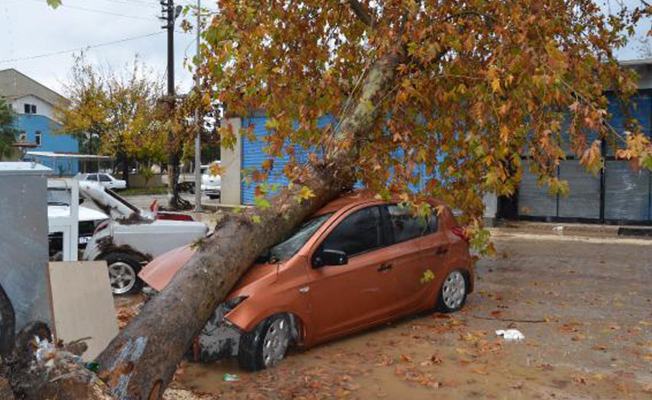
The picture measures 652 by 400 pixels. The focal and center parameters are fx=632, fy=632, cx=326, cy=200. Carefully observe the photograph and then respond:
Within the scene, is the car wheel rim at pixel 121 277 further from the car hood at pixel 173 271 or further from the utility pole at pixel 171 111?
the utility pole at pixel 171 111

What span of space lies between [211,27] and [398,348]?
14.8 ft

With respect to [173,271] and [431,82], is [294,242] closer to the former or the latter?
[173,271]

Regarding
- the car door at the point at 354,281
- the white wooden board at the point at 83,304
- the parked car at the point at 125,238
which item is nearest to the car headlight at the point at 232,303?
the car door at the point at 354,281

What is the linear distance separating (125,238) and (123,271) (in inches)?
17.8

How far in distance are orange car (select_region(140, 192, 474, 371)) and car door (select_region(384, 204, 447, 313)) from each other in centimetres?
1

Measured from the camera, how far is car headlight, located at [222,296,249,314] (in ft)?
18.0

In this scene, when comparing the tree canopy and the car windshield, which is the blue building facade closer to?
the tree canopy

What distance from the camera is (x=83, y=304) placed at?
5230 millimetres

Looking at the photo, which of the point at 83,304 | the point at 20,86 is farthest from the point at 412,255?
the point at 20,86

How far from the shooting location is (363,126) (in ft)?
23.5

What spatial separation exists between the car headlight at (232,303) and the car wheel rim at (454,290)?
9.55 ft

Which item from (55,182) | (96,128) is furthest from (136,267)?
(96,128)

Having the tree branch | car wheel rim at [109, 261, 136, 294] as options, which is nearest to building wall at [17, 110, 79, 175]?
car wheel rim at [109, 261, 136, 294]

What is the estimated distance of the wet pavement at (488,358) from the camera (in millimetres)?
5129
